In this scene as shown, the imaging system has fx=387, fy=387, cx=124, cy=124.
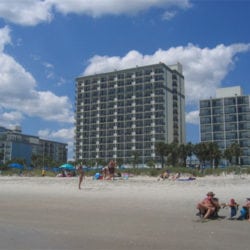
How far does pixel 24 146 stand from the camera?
15888cm

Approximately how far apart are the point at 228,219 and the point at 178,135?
11991 centimetres

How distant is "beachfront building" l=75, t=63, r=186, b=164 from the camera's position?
405ft

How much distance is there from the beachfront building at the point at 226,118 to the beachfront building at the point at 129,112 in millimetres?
8630

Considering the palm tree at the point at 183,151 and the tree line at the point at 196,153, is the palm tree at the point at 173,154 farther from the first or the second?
the palm tree at the point at 183,151

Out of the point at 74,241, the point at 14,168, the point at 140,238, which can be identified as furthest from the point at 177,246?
the point at 14,168

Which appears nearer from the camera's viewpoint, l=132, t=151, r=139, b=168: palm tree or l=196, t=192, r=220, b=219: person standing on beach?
l=196, t=192, r=220, b=219: person standing on beach

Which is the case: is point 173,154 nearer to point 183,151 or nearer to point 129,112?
point 183,151

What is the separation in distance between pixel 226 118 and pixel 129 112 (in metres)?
34.2

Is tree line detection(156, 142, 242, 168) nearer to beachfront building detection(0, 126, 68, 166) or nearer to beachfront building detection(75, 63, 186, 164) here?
beachfront building detection(75, 63, 186, 164)

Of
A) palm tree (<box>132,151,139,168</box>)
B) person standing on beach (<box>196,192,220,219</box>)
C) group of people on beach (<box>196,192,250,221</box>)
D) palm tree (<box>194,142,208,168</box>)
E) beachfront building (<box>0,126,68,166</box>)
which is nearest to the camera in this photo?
group of people on beach (<box>196,192,250,221</box>)

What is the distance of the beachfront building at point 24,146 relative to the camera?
151125 millimetres

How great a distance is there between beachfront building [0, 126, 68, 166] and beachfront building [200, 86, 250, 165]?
58.7 meters

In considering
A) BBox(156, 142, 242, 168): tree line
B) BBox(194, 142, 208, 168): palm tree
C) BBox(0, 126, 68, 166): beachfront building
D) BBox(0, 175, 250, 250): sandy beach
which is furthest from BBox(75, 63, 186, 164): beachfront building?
BBox(0, 175, 250, 250): sandy beach

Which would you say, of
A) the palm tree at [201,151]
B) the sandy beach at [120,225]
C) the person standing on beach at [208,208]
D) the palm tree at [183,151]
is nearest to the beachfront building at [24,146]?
the palm tree at [183,151]
